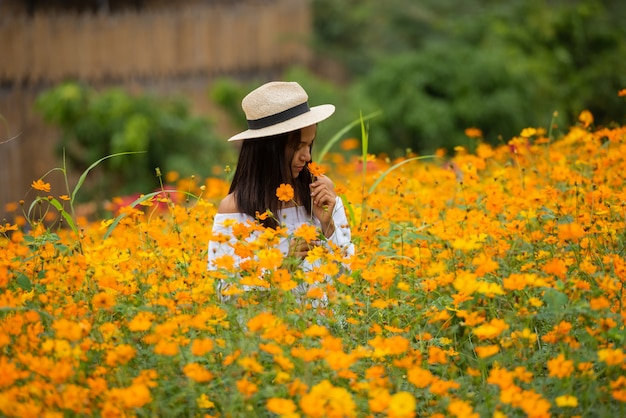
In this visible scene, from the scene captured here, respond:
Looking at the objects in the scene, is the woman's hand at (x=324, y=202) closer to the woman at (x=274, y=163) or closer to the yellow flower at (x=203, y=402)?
the woman at (x=274, y=163)

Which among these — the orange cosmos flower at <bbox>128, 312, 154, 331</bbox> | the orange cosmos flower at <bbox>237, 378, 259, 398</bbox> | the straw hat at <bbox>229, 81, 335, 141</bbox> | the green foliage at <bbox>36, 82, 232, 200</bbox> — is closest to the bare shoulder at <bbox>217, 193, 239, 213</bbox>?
the straw hat at <bbox>229, 81, 335, 141</bbox>

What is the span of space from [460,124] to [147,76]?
390cm

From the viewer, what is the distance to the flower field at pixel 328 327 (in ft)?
6.53

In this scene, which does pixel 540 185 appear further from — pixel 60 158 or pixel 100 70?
pixel 100 70

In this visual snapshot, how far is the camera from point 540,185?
3.95 metres

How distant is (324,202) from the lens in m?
2.96

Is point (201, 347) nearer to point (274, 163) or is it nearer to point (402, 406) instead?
point (402, 406)

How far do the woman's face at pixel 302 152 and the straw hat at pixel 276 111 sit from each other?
61 mm

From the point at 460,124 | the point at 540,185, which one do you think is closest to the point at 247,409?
the point at 540,185

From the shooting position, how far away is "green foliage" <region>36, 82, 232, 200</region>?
8.28 m

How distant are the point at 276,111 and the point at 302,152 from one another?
6.8 inches

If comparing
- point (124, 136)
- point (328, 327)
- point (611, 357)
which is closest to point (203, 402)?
point (328, 327)

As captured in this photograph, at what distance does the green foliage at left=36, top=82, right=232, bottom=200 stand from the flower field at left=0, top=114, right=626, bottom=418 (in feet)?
17.1

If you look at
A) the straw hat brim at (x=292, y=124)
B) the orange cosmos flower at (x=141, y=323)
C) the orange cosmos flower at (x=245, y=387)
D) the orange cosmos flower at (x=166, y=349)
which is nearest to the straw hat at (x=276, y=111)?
the straw hat brim at (x=292, y=124)
